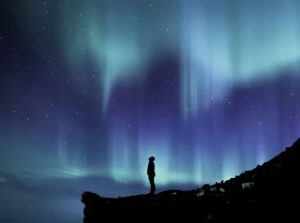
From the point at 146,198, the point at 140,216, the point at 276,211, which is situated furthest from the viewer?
the point at 146,198

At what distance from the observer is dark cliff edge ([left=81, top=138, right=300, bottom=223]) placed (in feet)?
50.1

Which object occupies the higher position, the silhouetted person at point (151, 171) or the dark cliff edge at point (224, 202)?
the silhouetted person at point (151, 171)

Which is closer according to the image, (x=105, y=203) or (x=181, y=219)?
(x=181, y=219)

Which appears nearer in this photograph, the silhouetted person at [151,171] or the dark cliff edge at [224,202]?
the dark cliff edge at [224,202]

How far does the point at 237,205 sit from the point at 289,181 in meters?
3.45

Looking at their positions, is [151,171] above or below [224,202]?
above

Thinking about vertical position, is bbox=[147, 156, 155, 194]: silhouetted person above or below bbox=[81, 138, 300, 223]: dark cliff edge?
above

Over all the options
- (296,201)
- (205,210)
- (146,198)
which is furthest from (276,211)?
(146,198)

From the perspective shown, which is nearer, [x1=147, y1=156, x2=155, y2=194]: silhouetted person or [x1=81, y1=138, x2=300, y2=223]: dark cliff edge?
[x1=81, y1=138, x2=300, y2=223]: dark cliff edge

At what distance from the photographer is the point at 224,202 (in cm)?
1670

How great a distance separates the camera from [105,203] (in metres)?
22.0

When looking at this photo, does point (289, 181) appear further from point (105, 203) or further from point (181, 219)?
point (105, 203)

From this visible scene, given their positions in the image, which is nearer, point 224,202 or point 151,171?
point 224,202

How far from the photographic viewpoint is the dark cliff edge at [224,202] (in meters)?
15.3
